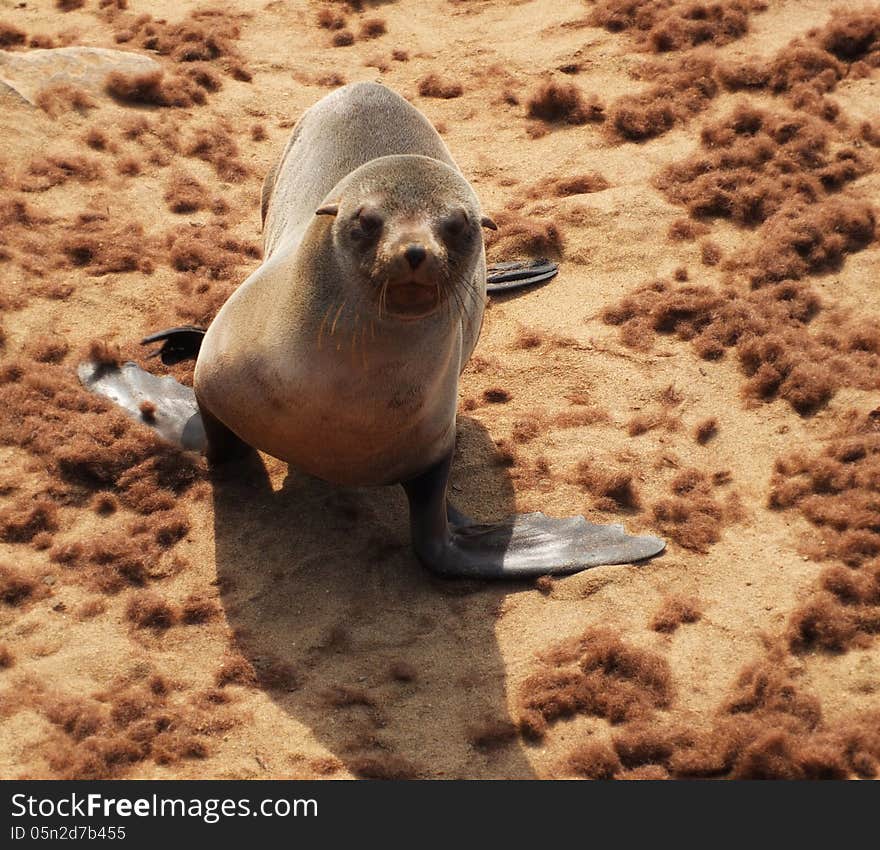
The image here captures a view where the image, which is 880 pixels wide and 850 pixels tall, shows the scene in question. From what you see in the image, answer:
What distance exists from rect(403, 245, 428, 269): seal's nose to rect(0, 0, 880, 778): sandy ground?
155 centimetres

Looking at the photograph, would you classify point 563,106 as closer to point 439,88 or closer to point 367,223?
point 439,88

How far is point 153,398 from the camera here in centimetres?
641

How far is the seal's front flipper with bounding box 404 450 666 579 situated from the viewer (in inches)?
219

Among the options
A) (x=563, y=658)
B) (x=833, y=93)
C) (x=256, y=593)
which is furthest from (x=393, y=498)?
(x=833, y=93)

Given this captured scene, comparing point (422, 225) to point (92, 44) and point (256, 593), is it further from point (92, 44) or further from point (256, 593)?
point (92, 44)

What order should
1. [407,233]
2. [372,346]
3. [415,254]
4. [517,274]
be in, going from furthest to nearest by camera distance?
[517,274] → [372,346] → [407,233] → [415,254]

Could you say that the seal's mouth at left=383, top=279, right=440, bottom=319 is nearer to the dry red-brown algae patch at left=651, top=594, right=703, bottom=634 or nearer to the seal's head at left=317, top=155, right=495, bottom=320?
the seal's head at left=317, top=155, right=495, bottom=320

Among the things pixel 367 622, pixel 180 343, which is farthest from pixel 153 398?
pixel 367 622

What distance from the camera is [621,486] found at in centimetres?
603

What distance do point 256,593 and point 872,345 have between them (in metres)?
3.39

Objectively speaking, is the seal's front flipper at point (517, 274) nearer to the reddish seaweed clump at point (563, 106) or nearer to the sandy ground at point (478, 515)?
the sandy ground at point (478, 515)

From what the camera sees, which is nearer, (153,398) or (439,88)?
(153,398)

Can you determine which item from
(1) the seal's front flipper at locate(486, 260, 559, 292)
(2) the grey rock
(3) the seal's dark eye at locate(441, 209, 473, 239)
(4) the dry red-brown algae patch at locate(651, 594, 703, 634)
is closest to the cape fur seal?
(3) the seal's dark eye at locate(441, 209, 473, 239)

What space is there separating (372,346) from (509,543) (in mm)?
1139
